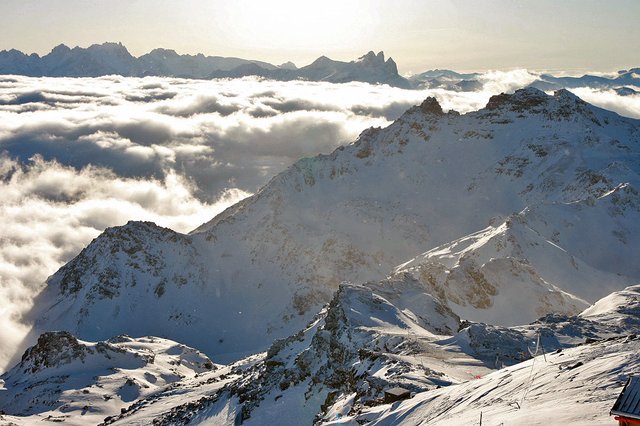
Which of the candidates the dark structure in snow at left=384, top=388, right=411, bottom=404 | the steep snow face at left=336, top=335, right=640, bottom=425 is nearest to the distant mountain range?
the steep snow face at left=336, top=335, right=640, bottom=425

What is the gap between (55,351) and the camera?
150 metres

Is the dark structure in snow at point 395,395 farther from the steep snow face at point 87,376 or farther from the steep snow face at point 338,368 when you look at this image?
the steep snow face at point 87,376

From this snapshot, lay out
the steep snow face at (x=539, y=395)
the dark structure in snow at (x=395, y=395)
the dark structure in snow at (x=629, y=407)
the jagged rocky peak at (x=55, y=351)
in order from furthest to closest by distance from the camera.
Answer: the jagged rocky peak at (x=55, y=351)
the dark structure in snow at (x=395, y=395)
the steep snow face at (x=539, y=395)
the dark structure in snow at (x=629, y=407)

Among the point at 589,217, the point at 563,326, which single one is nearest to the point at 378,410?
the point at 563,326

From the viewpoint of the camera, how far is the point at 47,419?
11594 cm

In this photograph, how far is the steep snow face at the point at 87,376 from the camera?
125 metres

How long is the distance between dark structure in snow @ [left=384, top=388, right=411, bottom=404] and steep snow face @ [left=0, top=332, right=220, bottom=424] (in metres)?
93.7

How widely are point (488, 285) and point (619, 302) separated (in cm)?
3527

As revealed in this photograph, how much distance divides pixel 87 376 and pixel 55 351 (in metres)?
14.1

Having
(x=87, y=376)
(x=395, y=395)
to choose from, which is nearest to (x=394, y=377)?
(x=395, y=395)

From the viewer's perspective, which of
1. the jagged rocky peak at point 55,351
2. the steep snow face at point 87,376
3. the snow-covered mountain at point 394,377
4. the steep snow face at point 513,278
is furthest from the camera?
the jagged rocky peak at point 55,351

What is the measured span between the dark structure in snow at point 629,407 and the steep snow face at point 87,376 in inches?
4543

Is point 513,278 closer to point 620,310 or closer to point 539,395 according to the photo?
point 620,310

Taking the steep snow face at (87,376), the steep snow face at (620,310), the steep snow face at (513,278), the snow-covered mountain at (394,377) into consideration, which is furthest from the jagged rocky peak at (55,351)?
the steep snow face at (620,310)
